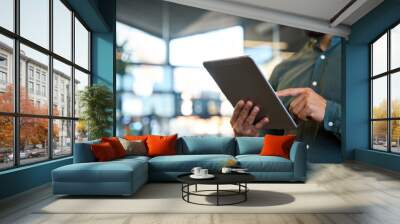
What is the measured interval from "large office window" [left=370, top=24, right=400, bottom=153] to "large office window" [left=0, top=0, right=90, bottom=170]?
6.17 metres

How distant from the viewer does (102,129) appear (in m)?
7.21

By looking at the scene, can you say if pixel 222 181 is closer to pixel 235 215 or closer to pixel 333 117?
pixel 235 215

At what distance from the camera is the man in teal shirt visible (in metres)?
8.43

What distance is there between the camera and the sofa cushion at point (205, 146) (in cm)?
637

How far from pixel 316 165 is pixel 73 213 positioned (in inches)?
224

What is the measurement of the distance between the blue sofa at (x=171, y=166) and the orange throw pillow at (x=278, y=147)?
0.17 m

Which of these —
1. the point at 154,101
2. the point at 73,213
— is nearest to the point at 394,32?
the point at 154,101

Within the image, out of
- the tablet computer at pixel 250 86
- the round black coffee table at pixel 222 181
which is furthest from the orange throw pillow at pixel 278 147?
the tablet computer at pixel 250 86

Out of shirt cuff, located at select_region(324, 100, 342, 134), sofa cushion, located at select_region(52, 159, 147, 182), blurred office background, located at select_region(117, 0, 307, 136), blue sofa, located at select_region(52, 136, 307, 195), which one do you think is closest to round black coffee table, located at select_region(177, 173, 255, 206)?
blue sofa, located at select_region(52, 136, 307, 195)

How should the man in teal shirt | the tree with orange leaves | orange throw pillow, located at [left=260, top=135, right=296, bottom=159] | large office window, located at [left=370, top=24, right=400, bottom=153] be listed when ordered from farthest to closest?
the man in teal shirt < large office window, located at [left=370, top=24, right=400, bottom=153] < orange throw pillow, located at [left=260, top=135, right=296, bottom=159] < the tree with orange leaves

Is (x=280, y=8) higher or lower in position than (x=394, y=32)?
higher

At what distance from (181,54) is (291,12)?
255 centimetres

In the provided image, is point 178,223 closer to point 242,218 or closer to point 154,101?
A: point 242,218

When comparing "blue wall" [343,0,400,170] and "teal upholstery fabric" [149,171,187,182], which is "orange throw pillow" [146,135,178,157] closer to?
"teal upholstery fabric" [149,171,187,182]
